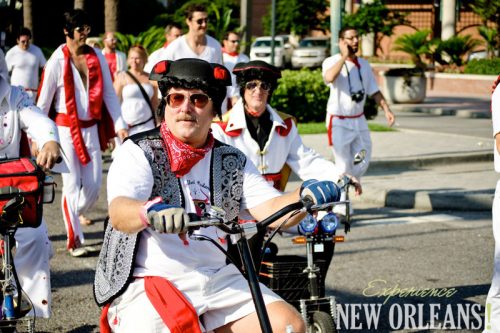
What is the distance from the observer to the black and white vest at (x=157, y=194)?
3863 millimetres

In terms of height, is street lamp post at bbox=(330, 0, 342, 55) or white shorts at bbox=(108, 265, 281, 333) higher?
street lamp post at bbox=(330, 0, 342, 55)

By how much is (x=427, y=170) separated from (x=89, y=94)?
639cm

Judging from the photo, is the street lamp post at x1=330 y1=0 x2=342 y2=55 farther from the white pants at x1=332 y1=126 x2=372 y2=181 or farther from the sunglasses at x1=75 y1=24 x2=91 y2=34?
the sunglasses at x1=75 y1=24 x2=91 y2=34

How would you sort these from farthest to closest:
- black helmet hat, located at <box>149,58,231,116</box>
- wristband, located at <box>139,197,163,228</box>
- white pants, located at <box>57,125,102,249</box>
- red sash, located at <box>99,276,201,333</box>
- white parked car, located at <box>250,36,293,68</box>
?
white parked car, located at <box>250,36,293,68</box>
white pants, located at <box>57,125,102,249</box>
black helmet hat, located at <box>149,58,231,116</box>
red sash, located at <box>99,276,201,333</box>
wristband, located at <box>139,197,163,228</box>

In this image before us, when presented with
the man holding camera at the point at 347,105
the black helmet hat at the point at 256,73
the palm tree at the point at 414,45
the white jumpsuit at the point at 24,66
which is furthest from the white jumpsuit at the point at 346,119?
the palm tree at the point at 414,45

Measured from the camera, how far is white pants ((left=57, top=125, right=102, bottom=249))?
8578mm

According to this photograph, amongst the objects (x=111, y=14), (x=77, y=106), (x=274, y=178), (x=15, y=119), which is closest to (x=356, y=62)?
(x=77, y=106)

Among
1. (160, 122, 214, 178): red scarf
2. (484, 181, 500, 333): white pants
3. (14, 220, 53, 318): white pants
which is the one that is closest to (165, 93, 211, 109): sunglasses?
(160, 122, 214, 178): red scarf

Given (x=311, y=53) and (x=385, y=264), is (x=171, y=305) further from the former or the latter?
(x=311, y=53)

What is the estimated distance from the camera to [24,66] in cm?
1648

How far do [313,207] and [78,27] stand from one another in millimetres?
5418

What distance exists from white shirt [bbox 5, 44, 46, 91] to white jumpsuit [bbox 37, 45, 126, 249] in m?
7.88

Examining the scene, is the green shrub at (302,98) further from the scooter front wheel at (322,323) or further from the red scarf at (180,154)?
the red scarf at (180,154)

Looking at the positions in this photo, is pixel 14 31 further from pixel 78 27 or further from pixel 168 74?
pixel 168 74
